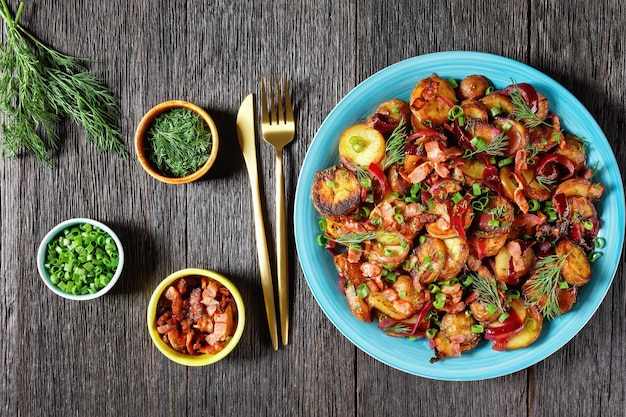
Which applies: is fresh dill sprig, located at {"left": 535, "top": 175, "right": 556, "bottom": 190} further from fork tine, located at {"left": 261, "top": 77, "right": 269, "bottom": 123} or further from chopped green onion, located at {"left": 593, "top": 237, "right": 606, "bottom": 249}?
fork tine, located at {"left": 261, "top": 77, "right": 269, "bottom": 123}

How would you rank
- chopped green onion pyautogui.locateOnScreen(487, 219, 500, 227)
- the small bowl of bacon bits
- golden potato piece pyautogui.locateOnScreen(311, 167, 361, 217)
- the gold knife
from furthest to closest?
the gold knife → the small bowl of bacon bits → golden potato piece pyautogui.locateOnScreen(311, 167, 361, 217) → chopped green onion pyautogui.locateOnScreen(487, 219, 500, 227)

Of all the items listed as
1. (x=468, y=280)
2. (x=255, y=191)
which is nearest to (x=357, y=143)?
(x=255, y=191)

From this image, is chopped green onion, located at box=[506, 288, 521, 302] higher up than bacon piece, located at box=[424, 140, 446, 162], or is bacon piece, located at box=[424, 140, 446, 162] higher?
bacon piece, located at box=[424, 140, 446, 162]

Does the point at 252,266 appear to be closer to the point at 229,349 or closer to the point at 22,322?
the point at 229,349

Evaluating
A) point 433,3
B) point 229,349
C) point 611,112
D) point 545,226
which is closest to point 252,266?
point 229,349

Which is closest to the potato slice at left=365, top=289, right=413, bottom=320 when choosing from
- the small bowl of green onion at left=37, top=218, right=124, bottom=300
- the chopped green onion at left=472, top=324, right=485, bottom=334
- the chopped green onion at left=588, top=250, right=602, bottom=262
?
the chopped green onion at left=472, top=324, right=485, bottom=334

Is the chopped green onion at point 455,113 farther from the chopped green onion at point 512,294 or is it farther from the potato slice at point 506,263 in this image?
the chopped green onion at point 512,294

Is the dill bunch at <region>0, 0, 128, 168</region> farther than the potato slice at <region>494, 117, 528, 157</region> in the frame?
Yes

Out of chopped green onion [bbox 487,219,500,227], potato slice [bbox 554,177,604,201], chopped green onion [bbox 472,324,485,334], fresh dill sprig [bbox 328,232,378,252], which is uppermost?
potato slice [bbox 554,177,604,201]
